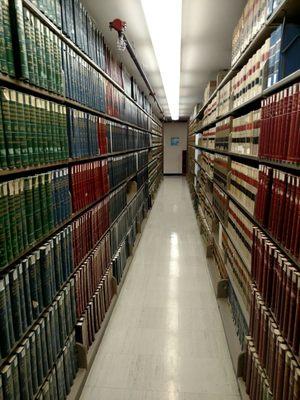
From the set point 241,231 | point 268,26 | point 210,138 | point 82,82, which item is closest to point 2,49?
point 82,82

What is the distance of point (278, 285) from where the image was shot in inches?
51.0

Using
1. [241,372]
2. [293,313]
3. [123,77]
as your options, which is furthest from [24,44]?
[123,77]

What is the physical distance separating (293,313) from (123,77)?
3.15 metres

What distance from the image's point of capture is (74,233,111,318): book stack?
6.37 ft

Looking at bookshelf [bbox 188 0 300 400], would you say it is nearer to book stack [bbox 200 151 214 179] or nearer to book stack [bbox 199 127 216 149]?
book stack [bbox 199 127 216 149]

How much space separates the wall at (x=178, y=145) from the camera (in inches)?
546

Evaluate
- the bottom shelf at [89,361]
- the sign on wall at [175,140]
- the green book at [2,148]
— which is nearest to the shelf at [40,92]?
the green book at [2,148]

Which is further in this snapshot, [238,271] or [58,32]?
[238,271]

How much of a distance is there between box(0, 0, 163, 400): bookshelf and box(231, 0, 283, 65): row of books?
41.8 inches

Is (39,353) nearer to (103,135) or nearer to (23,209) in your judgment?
(23,209)

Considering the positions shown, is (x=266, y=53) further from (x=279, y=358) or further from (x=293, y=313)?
(x=279, y=358)

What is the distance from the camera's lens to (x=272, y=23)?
4.81 feet

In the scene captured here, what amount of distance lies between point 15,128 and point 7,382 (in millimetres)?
967

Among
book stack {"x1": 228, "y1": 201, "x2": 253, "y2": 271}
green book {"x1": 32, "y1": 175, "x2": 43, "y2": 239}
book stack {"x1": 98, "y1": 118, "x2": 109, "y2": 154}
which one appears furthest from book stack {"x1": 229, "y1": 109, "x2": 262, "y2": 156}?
green book {"x1": 32, "y1": 175, "x2": 43, "y2": 239}
